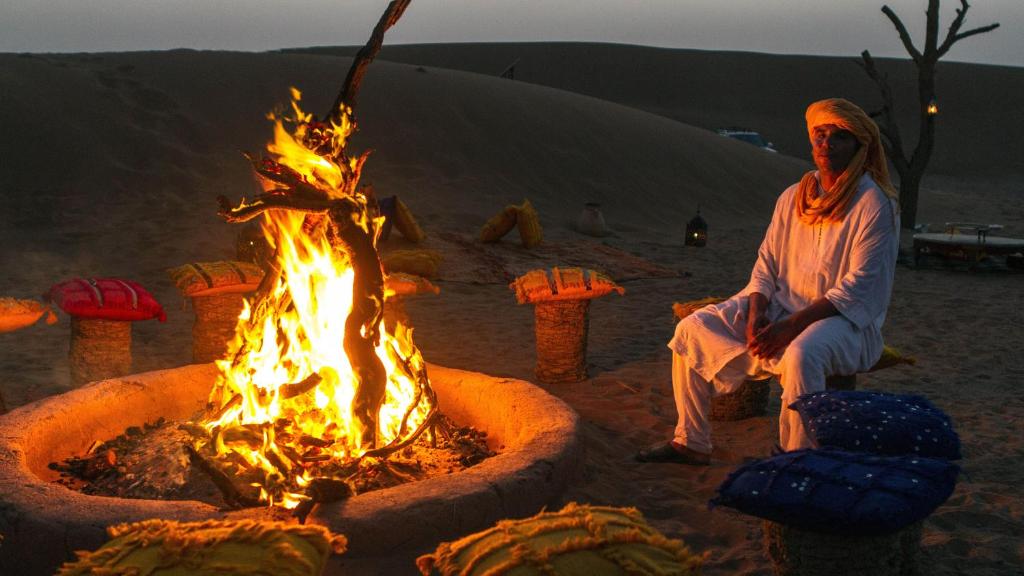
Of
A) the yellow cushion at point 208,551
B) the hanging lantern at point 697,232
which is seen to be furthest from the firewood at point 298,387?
the hanging lantern at point 697,232

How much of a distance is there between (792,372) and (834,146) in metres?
1.03

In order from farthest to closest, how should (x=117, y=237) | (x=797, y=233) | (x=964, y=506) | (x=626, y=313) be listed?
(x=117, y=237), (x=626, y=313), (x=797, y=233), (x=964, y=506)

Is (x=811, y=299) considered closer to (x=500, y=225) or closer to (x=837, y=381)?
(x=837, y=381)

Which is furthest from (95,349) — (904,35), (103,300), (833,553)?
(904,35)

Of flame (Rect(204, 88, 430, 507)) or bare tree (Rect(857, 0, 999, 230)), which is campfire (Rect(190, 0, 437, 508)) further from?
bare tree (Rect(857, 0, 999, 230))

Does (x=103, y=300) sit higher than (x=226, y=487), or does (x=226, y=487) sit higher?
(x=103, y=300)

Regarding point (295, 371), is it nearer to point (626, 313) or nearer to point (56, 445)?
point (56, 445)

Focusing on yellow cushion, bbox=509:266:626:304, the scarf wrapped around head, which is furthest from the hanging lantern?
the scarf wrapped around head

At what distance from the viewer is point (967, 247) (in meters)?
11.4

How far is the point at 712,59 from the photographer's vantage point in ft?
215

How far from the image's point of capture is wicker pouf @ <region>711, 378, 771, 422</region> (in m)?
5.16

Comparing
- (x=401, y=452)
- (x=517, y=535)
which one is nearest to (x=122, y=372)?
(x=401, y=452)

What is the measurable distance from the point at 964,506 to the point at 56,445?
3.88 meters

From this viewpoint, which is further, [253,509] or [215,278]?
[215,278]
